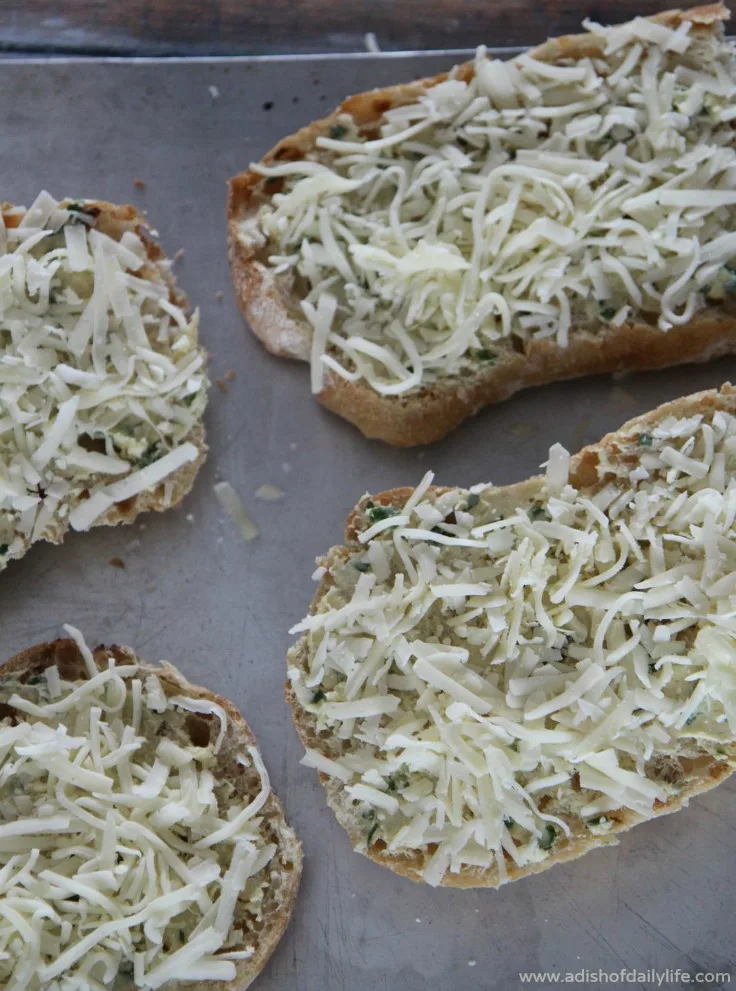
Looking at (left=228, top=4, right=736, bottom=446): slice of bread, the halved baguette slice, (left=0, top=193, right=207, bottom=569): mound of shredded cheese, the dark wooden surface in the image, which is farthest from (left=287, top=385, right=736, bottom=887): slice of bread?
the dark wooden surface

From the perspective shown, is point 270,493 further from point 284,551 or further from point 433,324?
point 433,324

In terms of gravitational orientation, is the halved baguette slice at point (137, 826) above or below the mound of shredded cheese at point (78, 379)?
below

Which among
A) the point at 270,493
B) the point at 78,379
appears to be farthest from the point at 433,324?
the point at 78,379

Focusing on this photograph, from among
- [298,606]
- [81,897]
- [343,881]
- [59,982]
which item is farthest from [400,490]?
[59,982]

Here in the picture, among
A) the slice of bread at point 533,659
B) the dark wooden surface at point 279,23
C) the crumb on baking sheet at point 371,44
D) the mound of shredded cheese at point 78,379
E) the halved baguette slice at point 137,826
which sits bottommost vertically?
the halved baguette slice at point 137,826

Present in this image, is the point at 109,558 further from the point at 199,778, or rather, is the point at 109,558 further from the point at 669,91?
the point at 669,91

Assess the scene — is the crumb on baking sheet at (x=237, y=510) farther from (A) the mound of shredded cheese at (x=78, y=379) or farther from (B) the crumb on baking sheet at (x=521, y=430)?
(B) the crumb on baking sheet at (x=521, y=430)

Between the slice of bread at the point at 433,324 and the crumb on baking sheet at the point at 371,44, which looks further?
the crumb on baking sheet at the point at 371,44

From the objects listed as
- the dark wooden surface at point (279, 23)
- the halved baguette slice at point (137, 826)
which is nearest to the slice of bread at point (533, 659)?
the halved baguette slice at point (137, 826)
